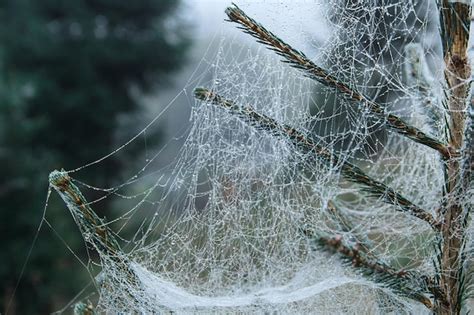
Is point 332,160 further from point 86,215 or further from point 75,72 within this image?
point 75,72

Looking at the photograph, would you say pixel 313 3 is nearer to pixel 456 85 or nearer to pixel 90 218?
pixel 456 85

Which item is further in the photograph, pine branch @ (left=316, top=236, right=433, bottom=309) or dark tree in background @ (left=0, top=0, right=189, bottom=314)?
dark tree in background @ (left=0, top=0, right=189, bottom=314)

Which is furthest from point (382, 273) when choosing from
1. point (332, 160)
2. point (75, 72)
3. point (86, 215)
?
point (75, 72)

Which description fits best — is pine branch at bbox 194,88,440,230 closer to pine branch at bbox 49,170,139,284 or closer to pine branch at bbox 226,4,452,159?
pine branch at bbox 226,4,452,159

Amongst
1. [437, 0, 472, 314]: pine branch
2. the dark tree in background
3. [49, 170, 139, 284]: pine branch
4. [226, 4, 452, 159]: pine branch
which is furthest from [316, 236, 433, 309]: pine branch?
the dark tree in background

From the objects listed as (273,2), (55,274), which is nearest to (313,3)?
(273,2)

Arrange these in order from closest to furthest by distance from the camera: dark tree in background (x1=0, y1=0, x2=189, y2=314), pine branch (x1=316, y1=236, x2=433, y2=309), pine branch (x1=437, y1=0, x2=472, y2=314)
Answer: pine branch (x1=316, y1=236, x2=433, y2=309), pine branch (x1=437, y1=0, x2=472, y2=314), dark tree in background (x1=0, y1=0, x2=189, y2=314)

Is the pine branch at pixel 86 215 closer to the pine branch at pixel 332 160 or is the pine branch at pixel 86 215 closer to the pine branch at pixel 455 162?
the pine branch at pixel 332 160
